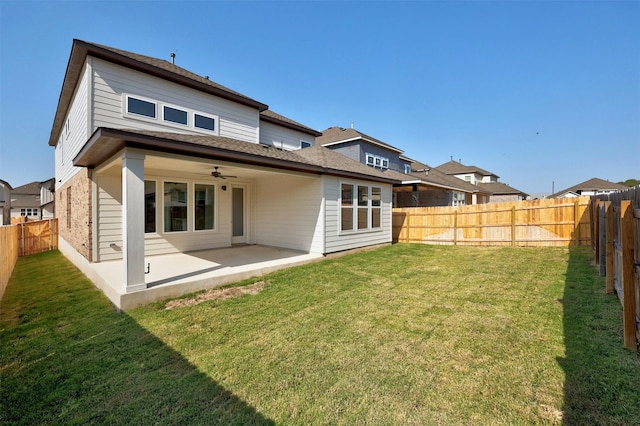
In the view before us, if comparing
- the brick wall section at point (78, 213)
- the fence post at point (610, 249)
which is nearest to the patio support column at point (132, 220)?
the brick wall section at point (78, 213)

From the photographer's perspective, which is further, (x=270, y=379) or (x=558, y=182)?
(x=558, y=182)

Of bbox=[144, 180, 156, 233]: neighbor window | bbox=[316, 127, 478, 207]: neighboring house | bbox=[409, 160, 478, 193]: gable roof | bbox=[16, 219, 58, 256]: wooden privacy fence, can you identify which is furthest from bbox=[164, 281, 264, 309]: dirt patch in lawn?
bbox=[316, 127, 478, 207]: neighboring house

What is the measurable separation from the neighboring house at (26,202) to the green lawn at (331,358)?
39.9 metres

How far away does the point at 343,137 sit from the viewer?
18.7m

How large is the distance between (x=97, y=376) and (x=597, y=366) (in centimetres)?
534

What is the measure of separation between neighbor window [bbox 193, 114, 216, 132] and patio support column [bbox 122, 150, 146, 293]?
4816 mm

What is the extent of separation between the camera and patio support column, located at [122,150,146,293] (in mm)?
4883

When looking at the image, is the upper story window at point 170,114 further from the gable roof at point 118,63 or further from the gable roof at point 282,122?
the gable roof at point 282,122

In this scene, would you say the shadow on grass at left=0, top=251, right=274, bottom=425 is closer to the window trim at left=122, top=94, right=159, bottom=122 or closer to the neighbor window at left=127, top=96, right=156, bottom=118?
the window trim at left=122, top=94, right=159, bottom=122

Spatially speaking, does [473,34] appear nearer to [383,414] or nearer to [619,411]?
[619,411]

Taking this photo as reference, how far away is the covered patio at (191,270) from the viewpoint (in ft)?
16.9

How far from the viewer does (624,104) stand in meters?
14.0

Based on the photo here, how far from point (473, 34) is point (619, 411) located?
12.5m

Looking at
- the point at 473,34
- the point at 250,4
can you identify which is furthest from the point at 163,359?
the point at 473,34
